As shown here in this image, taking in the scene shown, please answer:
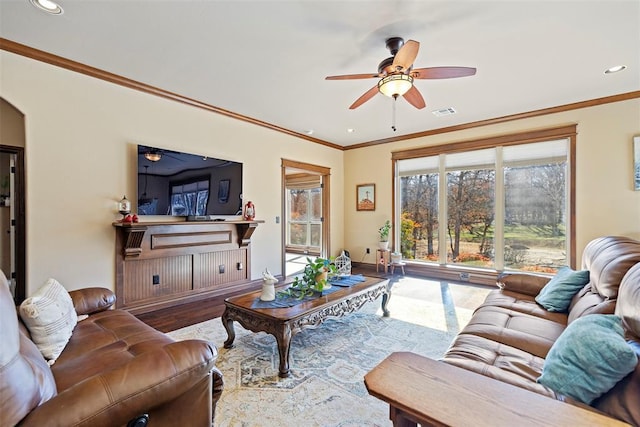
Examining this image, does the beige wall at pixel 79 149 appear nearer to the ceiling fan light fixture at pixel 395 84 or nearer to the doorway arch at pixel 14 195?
the doorway arch at pixel 14 195

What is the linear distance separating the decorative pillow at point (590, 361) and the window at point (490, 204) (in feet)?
12.7

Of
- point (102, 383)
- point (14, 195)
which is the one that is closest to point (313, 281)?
point (102, 383)

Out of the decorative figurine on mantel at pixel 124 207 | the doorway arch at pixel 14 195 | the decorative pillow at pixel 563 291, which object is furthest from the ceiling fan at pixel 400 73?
the doorway arch at pixel 14 195

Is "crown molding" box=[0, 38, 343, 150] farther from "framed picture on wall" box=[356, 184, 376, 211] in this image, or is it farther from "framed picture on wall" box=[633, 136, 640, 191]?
"framed picture on wall" box=[633, 136, 640, 191]

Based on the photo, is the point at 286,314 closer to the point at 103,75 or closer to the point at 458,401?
the point at 458,401

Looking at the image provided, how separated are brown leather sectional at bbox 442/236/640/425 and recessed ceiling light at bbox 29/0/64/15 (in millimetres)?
3457

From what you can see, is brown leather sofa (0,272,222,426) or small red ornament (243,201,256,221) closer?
brown leather sofa (0,272,222,426)

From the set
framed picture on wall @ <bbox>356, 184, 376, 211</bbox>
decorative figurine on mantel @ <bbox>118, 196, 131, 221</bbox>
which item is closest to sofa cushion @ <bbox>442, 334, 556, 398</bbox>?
decorative figurine on mantel @ <bbox>118, 196, 131, 221</bbox>

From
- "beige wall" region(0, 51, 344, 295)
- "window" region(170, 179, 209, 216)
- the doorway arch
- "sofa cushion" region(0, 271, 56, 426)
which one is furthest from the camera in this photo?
"window" region(170, 179, 209, 216)

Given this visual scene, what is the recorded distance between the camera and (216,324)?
3.10m

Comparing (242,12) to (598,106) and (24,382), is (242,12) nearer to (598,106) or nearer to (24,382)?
(24,382)

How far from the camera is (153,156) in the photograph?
354 cm

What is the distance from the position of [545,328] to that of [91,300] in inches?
122

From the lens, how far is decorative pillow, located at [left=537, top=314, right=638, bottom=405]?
3.20 ft
